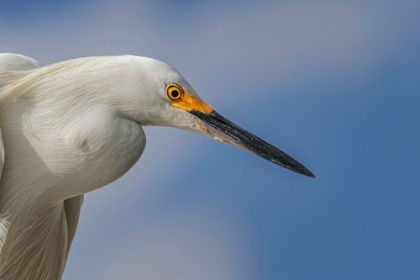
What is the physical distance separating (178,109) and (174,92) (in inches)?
3.0

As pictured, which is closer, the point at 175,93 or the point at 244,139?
the point at 175,93

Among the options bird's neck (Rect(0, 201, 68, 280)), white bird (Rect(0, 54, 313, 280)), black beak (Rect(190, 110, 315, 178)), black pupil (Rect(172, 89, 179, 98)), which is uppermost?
black beak (Rect(190, 110, 315, 178))

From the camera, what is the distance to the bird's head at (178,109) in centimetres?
253

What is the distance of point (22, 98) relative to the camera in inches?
103

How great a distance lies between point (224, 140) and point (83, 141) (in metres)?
0.62

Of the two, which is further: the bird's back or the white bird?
the bird's back

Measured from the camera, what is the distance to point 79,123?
2533 millimetres

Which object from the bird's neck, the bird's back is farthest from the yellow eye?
the bird's neck

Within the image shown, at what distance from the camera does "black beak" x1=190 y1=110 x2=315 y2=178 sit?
2.69m

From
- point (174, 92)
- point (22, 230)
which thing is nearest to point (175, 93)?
point (174, 92)

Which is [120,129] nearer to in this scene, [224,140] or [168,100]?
[168,100]

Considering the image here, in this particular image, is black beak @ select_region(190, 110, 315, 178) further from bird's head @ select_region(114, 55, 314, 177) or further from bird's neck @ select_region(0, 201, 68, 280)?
bird's neck @ select_region(0, 201, 68, 280)

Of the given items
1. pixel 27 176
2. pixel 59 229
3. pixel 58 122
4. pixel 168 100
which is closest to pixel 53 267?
pixel 59 229

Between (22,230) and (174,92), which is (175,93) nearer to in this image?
(174,92)
